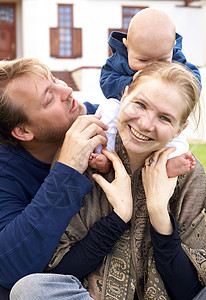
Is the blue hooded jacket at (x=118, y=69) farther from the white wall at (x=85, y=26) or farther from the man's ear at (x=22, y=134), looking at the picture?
the white wall at (x=85, y=26)

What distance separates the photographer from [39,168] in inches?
73.9

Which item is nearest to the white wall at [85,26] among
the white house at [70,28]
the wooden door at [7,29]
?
the white house at [70,28]

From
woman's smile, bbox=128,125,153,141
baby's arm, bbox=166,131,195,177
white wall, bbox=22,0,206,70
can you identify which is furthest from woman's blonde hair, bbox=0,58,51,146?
white wall, bbox=22,0,206,70

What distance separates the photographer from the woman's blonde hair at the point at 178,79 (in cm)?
149

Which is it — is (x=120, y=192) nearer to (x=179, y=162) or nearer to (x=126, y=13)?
(x=179, y=162)

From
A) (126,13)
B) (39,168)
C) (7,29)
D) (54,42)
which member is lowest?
(54,42)

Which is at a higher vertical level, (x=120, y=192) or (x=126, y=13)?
(x=126, y=13)

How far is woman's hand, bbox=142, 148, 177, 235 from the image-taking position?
1.52 metres

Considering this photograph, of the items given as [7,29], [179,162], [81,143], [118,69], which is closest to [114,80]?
[118,69]

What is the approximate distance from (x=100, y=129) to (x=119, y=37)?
1.95 ft

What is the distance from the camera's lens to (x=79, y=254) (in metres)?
1.57

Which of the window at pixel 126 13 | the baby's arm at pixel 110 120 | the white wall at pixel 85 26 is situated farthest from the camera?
the window at pixel 126 13

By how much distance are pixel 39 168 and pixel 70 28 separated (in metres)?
14.2

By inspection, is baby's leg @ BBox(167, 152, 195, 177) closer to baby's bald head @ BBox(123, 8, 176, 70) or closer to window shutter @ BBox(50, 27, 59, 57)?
baby's bald head @ BBox(123, 8, 176, 70)
